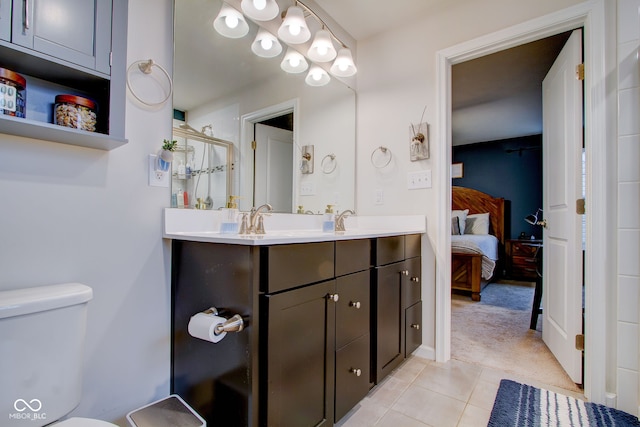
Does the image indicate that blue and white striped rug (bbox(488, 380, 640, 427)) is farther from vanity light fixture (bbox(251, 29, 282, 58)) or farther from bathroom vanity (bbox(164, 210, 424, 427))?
vanity light fixture (bbox(251, 29, 282, 58))

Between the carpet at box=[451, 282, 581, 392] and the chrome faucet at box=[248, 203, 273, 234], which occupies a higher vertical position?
the chrome faucet at box=[248, 203, 273, 234]

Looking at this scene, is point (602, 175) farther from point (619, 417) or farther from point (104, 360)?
point (104, 360)

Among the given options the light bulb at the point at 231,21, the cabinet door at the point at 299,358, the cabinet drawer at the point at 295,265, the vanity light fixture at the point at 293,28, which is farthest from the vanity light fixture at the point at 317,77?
the cabinet door at the point at 299,358

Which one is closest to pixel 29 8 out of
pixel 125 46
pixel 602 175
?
pixel 125 46

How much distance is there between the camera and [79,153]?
1087 mm

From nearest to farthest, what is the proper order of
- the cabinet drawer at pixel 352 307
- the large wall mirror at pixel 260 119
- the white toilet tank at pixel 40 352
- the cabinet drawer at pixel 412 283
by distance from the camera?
the white toilet tank at pixel 40 352 → the cabinet drawer at pixel 352 307 → the large wall mirror at pixel 260 119 → the cabinet drawer at pixel 412 283

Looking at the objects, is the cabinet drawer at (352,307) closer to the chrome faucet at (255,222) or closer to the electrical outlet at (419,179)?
the chrome faucet at (255,222)

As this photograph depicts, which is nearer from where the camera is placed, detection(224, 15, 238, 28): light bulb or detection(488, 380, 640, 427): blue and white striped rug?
detection(488, 380, 640, 427): blue and white striped rug

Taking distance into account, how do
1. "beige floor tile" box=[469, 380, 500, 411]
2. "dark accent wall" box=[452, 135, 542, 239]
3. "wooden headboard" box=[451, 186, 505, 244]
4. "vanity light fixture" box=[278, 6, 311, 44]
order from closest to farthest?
"beige floor tile" box=[469, 380, 500, 411] < "vanity light fixture" box=[278, 6, 311, 44] < "dark accent wall" box=[452, 135, 542, 239] < "wooden headboard" box=[451, 186, 505, 244]

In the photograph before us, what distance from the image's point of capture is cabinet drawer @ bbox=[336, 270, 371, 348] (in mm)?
1324

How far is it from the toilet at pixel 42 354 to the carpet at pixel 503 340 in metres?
2.14

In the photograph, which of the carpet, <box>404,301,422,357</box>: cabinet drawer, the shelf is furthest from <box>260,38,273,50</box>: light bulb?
the carpet

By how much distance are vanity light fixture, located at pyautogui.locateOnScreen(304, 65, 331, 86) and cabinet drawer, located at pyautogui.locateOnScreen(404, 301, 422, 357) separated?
1.67m

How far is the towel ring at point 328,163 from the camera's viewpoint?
224cm
